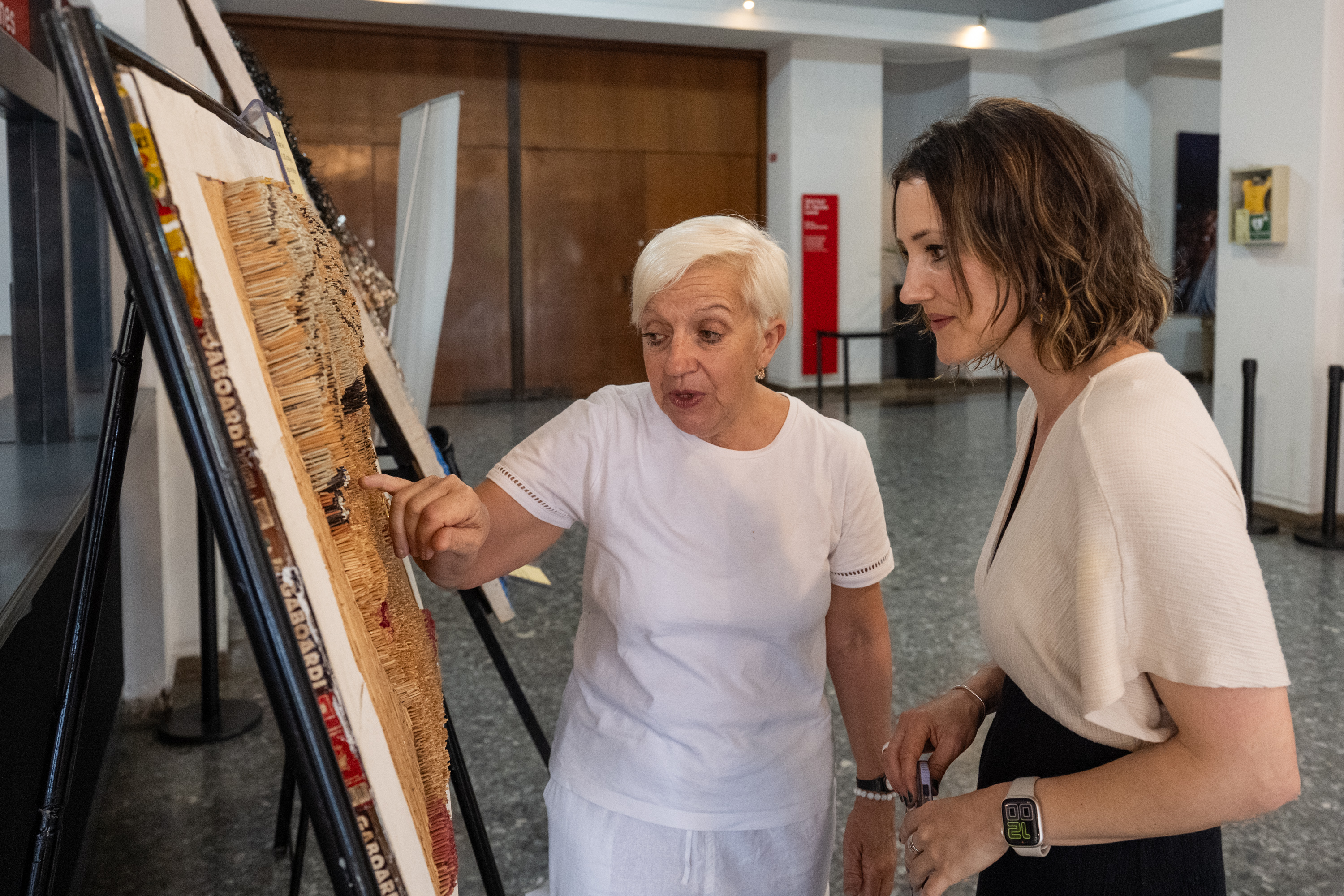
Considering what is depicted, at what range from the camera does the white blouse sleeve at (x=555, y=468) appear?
150cm

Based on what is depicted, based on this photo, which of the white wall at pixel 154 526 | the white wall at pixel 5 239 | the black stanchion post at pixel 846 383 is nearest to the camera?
the white wall at pixel 5 239

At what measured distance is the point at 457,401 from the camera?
12.1m

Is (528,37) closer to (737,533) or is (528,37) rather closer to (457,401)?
(457,401)

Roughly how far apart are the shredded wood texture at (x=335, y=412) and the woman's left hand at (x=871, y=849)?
2.76 ft

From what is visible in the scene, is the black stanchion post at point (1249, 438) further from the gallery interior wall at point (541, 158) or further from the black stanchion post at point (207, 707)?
the gallery interior wall at point (541, 158)

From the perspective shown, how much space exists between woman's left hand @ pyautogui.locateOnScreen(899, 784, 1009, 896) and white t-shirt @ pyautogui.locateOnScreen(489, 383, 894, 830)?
0.35 m

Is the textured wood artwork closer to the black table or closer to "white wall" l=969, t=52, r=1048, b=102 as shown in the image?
the black table

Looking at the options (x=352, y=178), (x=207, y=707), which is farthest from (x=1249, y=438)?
(x=352, y=178)

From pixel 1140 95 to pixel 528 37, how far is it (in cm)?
694

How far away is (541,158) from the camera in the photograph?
12.0 m

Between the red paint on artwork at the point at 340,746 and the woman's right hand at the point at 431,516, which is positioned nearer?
the red paint on artwork at the point at 340,746

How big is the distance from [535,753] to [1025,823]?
2191mm

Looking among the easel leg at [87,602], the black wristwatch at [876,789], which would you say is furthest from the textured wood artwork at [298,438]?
the black wristwatch at [876,789]

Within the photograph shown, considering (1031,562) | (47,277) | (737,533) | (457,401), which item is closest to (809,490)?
(737,533)
